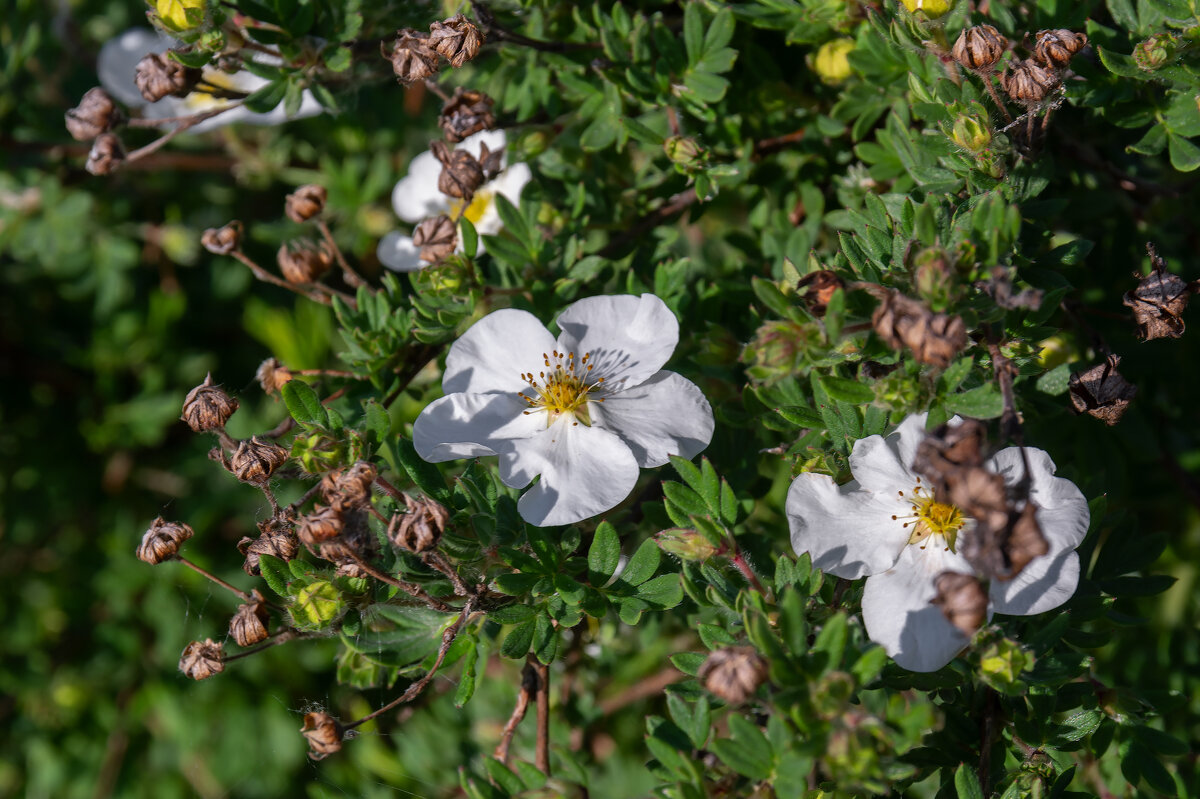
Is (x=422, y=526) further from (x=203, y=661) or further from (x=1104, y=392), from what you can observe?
(x=1104, y=392)

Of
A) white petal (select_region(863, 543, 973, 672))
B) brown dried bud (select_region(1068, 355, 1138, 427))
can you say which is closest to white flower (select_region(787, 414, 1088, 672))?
white petal (select_region(863, 543, 973, 672))

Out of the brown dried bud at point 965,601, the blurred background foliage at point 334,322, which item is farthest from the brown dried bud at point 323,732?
the brown dried bud at point 965,601

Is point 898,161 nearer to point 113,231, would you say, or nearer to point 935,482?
point 935,482

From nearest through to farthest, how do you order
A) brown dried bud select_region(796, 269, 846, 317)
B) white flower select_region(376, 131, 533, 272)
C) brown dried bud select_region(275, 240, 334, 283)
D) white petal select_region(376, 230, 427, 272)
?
brown dried bud select_region(796, 269, 846, 317), brown dried bud select_region(275, 240, 334, 283), white petal select_region(376, 230, 427, 272), white flower select_region(376, 131, 533, 272)

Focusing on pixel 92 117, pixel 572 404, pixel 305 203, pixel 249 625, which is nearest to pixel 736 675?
pixel 572 404

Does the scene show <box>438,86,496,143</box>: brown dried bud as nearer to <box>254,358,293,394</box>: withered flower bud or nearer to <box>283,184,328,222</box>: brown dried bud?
<box>283,184,328,222</box>: brown dried bud
